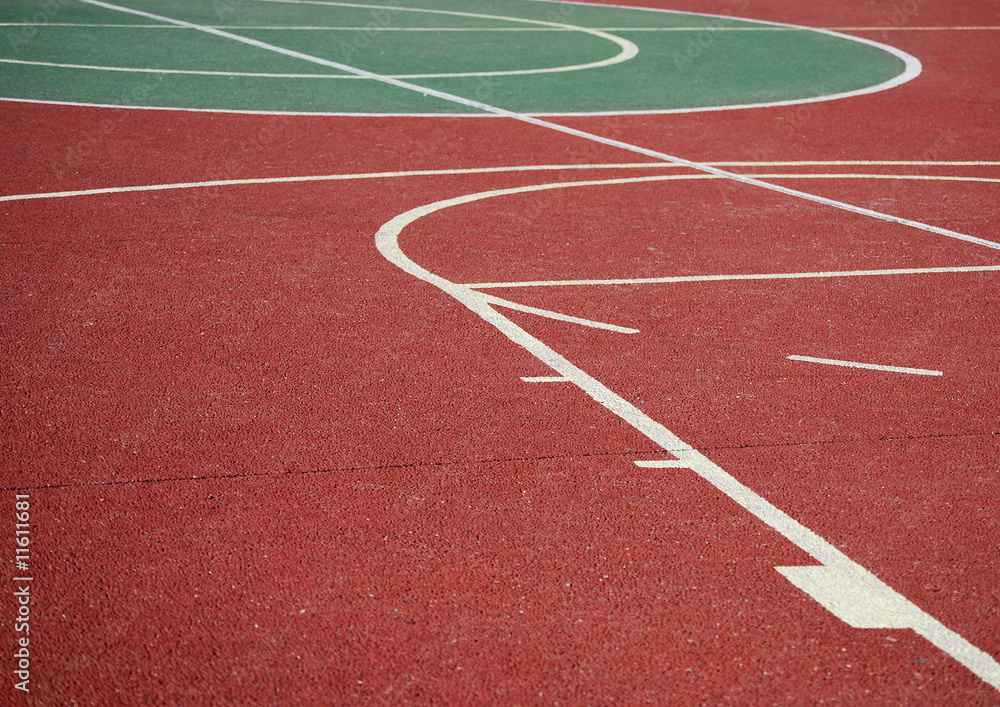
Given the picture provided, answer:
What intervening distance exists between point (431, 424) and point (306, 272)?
7.24ft

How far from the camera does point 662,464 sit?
15.4 feet

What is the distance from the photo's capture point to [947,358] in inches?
229

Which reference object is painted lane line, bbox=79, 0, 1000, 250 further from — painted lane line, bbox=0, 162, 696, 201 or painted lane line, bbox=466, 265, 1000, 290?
painted lane line, bbox=466, 265, 1000, 290

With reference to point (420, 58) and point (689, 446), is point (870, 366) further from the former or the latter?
point (420, 58)

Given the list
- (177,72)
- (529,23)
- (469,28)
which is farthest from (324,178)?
(529,23)

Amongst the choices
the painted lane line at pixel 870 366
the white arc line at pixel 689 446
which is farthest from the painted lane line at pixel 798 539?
the painted lane line at pixel 870 366

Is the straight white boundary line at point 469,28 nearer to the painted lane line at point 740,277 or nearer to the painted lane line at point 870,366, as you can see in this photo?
the painted lane line at point 740,277

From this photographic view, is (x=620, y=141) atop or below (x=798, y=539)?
atop

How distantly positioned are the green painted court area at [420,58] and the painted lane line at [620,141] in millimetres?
175

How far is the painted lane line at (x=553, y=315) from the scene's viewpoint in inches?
241

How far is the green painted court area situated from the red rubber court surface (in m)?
3.07

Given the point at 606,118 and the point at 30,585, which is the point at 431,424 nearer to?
the point at 30,585

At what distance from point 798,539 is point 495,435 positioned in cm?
136

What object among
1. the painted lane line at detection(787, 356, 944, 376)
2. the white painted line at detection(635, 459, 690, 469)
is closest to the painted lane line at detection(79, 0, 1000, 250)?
the painted lane line at detection(787, 356, 944, 376)
